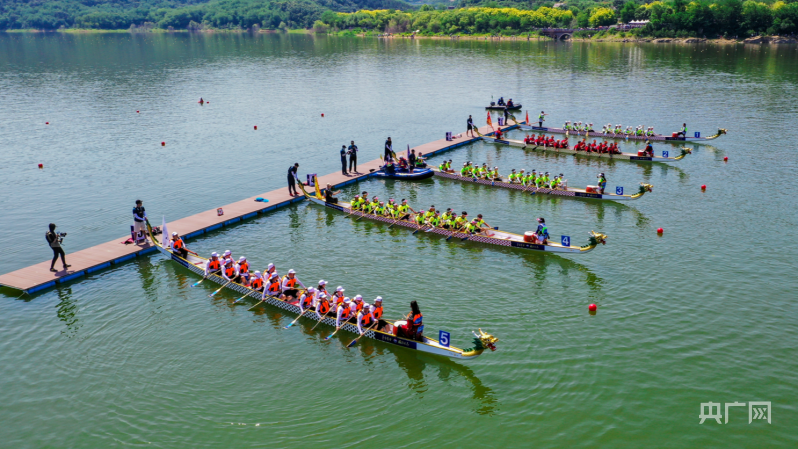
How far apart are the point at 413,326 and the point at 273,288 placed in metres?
7.31

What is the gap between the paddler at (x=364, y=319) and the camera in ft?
72.9

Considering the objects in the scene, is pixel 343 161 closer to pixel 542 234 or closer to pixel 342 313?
pixel 542 234

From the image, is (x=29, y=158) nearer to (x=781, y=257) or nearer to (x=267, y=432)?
(x=267, y=432)

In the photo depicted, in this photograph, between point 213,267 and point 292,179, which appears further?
point 292,179

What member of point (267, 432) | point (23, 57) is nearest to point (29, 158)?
point (267, 432)

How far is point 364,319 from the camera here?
2230 centimetres

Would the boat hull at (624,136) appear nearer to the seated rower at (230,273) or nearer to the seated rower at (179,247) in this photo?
the seated rower at (230,273)

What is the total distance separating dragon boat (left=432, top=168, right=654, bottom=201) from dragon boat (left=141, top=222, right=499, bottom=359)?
1853cm

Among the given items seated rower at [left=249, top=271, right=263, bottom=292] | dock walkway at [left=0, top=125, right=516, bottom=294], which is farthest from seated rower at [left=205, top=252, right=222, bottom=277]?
dock walkway at [left=0, top=125, right=516, bottom=294]

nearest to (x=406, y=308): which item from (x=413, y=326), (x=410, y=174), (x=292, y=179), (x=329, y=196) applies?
(x=413, y=326)

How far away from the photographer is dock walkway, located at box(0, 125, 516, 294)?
88.6 feet

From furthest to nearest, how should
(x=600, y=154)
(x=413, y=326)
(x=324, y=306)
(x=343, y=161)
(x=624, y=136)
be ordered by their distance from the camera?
1. (x=624, y=136)
2. (x=600, y=154)
3. (x=343, y=161)
4. (x=324, y=306)
5. (x=413, y=326)

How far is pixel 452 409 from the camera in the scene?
742 inches

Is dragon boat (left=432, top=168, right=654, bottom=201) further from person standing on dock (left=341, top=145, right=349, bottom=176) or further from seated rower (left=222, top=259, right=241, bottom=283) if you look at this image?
seated rower (left=222, top=259, right=241, bottom=283)
